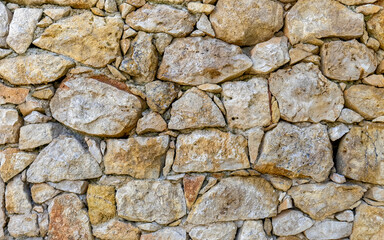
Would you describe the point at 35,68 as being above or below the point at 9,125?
above

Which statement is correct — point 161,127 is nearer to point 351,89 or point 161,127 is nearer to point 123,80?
point 123,80

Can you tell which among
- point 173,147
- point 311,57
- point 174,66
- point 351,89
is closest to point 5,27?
point 174,66

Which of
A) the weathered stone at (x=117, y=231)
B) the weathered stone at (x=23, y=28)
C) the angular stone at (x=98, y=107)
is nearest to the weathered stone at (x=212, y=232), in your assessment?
the weathered stone at (x=117, y=231)

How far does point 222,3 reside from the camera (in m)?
1.37

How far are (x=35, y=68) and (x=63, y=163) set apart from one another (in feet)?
1.60

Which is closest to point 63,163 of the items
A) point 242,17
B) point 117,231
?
point 117,231

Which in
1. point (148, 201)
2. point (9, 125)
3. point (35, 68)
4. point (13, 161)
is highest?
point (35, 68)

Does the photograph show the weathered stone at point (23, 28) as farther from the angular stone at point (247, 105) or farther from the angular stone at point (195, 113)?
the angular stone at point (247, 105)

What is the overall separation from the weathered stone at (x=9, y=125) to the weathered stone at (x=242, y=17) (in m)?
1.08

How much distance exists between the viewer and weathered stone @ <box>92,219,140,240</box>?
54.2 inches

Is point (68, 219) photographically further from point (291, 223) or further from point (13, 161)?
point (291, 223)

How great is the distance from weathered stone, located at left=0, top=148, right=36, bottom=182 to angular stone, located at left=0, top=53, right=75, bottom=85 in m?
0.35

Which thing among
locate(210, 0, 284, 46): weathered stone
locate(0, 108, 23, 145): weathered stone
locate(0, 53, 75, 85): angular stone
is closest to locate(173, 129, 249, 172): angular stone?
locate(210, 0, 284, 46): weathered stone

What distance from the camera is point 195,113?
136 cm
